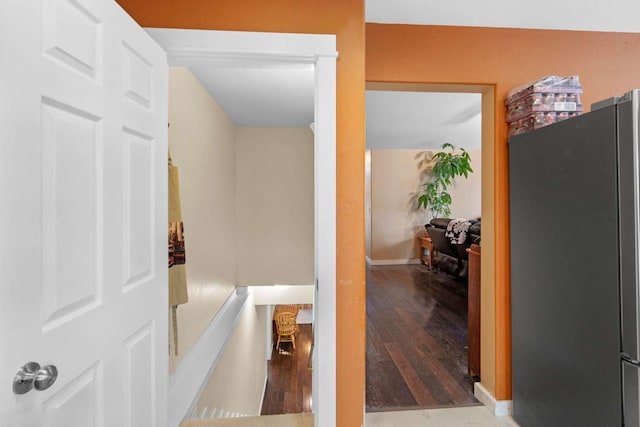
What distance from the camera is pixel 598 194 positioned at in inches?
55.1

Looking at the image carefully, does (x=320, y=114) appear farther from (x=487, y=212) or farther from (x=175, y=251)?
(x=487, y=212)

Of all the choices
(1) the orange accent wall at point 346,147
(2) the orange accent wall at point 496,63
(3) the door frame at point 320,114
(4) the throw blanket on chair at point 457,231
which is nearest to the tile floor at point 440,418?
(2) the orange accent wall at point 496,63

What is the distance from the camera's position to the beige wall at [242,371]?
2.90 m

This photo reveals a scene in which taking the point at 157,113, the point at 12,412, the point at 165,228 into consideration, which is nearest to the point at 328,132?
the point at 157,113

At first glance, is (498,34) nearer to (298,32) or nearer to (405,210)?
(298,32)

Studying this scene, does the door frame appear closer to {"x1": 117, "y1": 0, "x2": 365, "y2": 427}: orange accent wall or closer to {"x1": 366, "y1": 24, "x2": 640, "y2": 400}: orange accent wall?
{"x1": 117, "y1": 0, "x2": 365, "y2": 427}: orange accent wall

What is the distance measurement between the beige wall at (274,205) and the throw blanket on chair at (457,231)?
2028 millimetres

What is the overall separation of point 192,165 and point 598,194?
93.0 inches

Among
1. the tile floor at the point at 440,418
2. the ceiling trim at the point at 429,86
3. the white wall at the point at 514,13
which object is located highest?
the white wall at the point at 514,13

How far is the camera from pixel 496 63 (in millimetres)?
2086

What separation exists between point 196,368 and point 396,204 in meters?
5.36

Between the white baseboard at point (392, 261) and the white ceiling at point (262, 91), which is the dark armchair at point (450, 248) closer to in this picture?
the white baseboard at point (392, 261)

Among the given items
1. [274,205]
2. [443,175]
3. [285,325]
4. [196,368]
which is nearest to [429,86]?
[196,368]

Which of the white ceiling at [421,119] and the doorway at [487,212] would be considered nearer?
the doorway at [487,212]
